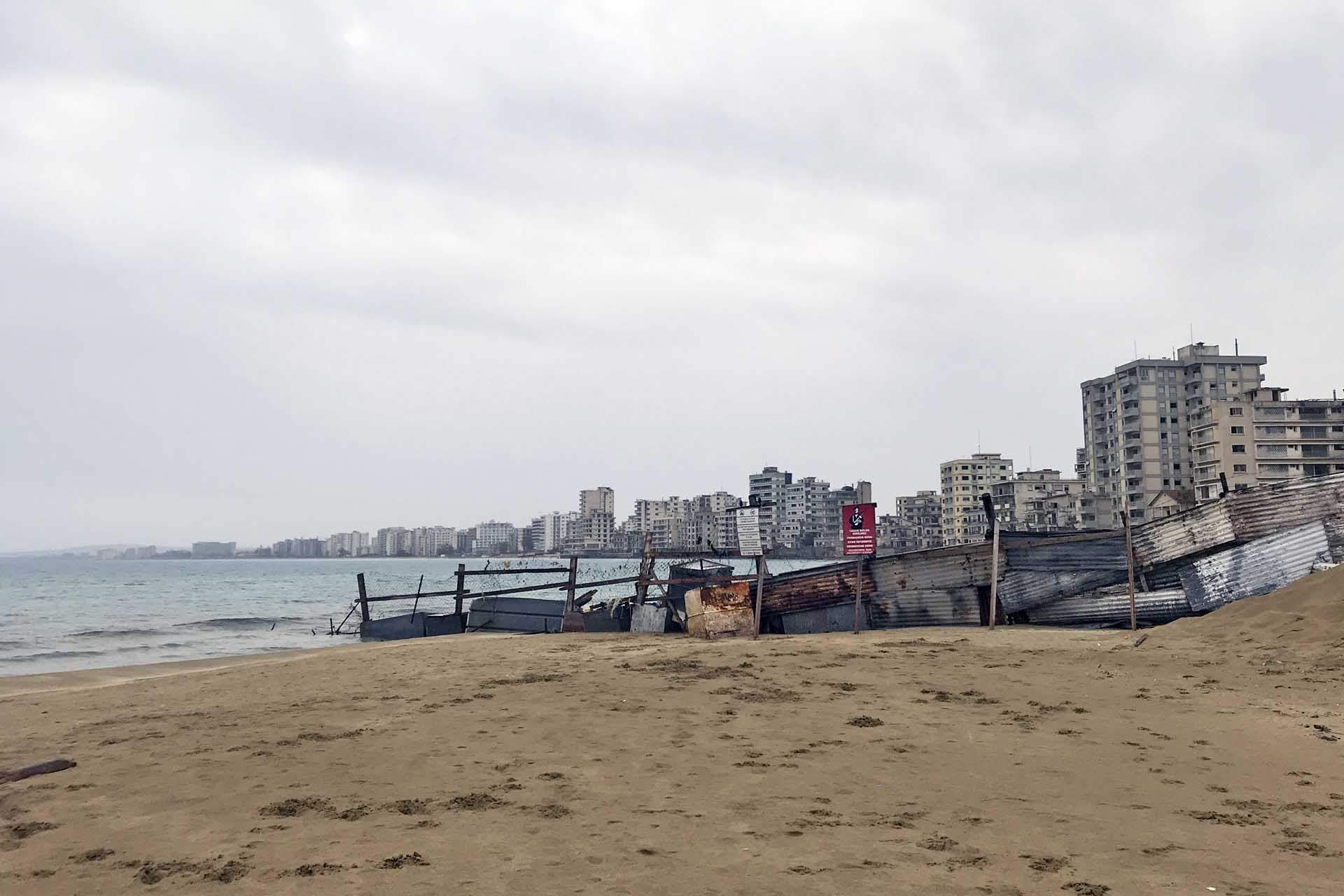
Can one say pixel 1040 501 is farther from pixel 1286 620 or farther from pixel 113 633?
pixel 1286 620

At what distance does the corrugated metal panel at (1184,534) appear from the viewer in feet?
70.5

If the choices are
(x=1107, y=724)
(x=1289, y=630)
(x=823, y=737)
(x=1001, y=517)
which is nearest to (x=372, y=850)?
(x=823, y=737)

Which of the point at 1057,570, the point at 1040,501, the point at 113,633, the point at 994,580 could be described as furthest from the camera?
the point at 1040,501

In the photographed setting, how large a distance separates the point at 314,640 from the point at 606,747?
32.5m

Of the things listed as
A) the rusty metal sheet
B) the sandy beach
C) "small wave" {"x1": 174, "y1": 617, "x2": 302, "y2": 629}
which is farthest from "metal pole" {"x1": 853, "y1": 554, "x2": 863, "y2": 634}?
"small wave" {"x1": 174, "y1": 617, "x2": 302, "y2": 629}

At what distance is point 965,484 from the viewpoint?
592ft

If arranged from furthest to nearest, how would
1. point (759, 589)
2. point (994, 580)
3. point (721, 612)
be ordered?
1. point (721, 612)
2. point (759, 589)
3. point (994, 580)

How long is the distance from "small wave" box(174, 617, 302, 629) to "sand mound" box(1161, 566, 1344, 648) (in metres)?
46.3

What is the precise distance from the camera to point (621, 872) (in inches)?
219

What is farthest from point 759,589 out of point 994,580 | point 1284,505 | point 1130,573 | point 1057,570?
point 1284,505

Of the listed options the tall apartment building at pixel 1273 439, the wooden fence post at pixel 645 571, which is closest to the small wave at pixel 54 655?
the wooden fence post at pixel 645 571

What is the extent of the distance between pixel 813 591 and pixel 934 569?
138 inches

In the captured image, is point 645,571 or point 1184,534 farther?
point 645,571

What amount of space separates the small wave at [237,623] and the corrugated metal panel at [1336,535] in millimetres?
48173
